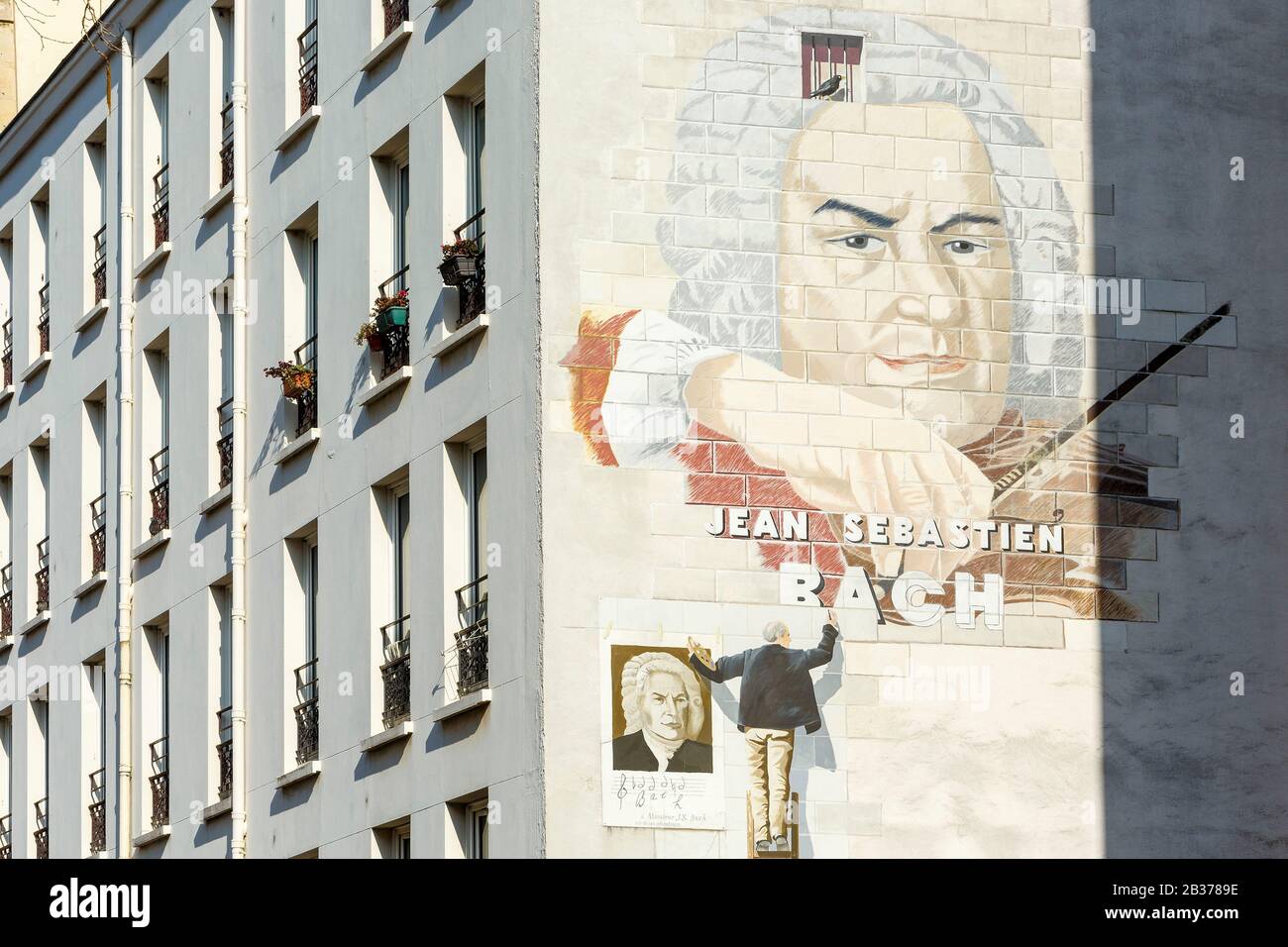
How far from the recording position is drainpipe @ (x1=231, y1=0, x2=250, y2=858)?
108 feet

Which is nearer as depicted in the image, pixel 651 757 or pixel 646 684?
pixel 651 757

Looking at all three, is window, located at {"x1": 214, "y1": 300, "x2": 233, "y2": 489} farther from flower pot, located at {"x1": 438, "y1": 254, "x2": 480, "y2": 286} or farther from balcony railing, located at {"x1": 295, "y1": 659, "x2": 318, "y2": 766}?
flower pot, located at {"x1": 438, "y1": 254, "x2": 480, "y2": 286}

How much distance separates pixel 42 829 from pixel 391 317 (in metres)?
12.2

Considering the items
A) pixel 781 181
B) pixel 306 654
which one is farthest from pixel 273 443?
pixel 781 181

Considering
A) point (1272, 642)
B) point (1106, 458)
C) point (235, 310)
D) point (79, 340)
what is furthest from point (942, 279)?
point (79, 340)

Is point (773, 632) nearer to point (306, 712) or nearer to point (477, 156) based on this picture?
point (477, 156)

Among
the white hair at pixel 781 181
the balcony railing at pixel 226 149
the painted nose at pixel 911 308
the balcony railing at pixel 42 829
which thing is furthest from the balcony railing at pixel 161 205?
the painted nose at pixel 911 308

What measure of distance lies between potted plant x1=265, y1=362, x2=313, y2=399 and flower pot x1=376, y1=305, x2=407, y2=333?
77.5 inches

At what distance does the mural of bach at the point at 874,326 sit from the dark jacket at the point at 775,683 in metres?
0.62

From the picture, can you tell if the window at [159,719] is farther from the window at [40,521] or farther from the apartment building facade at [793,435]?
the window at [40,521]

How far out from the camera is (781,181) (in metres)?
28.7

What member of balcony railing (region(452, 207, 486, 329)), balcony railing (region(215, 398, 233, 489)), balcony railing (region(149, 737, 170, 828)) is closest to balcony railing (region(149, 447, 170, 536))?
balcony railing (region(215, 398, 233, 489))

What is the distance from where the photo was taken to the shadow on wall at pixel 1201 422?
28.7 metres

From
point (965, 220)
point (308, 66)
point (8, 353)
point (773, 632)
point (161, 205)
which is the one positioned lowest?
point (773, 632)
